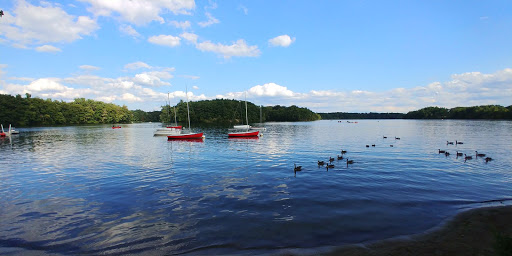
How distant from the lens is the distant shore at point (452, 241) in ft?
25.3

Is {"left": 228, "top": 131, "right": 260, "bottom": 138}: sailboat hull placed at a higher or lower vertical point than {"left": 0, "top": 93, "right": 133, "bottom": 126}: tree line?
lower

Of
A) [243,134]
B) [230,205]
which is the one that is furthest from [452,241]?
[243,134]

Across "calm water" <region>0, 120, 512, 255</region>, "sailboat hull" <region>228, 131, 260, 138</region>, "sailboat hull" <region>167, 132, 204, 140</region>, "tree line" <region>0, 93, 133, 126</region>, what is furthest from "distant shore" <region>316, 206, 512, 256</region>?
"tree line" <region>0, 93, 133, 126</region>

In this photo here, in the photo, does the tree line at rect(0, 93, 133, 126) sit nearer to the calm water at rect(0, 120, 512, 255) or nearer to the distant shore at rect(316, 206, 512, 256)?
the calm water at rect(0, 120, 512, 255)

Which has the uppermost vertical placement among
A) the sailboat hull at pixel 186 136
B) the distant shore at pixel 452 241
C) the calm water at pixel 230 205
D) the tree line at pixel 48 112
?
the tree line at pixel 48 112

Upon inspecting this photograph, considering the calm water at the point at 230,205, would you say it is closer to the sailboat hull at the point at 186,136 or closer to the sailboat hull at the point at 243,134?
the sailboat hull at the point at 186,136

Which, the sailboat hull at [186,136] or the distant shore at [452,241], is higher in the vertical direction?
the sailboat hull at [186,136]

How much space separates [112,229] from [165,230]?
7.28 feet

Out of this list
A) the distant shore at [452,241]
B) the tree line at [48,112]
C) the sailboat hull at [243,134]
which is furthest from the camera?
the tree line at [48,112]

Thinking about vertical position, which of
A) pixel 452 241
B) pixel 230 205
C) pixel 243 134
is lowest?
pixel 230 205

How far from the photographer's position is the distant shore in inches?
303

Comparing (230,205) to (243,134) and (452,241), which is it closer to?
(452,241)

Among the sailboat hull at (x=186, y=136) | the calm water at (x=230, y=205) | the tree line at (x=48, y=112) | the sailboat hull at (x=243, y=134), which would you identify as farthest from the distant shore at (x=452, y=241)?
the tree line at (x=48, y=112)

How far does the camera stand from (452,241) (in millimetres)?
8336
